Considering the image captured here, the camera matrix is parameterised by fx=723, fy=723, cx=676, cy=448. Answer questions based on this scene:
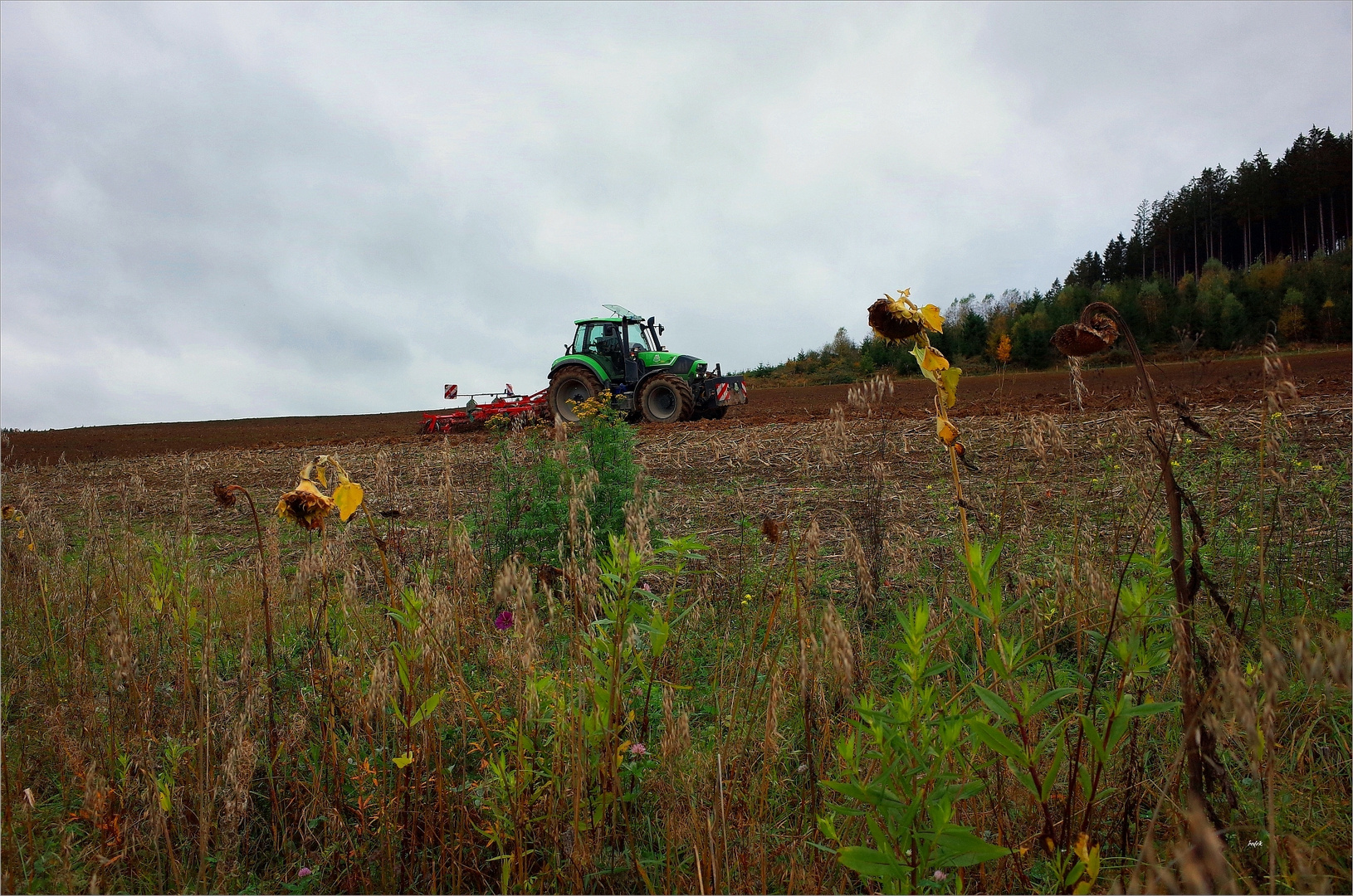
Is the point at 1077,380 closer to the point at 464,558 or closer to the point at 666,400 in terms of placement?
the point at 464,558

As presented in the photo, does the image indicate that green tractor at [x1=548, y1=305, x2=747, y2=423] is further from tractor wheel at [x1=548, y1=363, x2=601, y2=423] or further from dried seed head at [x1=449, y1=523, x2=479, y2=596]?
dried seed head at [x1=449, y1=523, x2=479, y2=596]

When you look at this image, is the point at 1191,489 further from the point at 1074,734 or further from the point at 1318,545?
the point at 1074,734

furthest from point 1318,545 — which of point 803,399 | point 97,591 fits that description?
point 803,399

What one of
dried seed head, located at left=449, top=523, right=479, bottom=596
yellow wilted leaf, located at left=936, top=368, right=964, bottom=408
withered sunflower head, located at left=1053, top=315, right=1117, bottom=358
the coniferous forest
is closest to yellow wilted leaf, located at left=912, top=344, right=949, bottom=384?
yellow wilted leaf, located at left=936, top=368, right=964, bottom=408

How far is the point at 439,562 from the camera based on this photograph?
15.1ft

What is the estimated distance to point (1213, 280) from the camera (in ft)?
138

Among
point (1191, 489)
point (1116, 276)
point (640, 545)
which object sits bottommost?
point (1191, 489)

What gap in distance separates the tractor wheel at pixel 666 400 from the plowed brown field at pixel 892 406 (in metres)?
0.90

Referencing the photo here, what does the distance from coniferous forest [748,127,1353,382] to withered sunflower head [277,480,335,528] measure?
92.0 ft

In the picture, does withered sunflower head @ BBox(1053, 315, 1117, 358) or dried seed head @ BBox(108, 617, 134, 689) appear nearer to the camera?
withered sunflower head @ BBox(1053, 315, 1117, 358)

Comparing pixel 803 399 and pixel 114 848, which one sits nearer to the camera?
pixel 114 848

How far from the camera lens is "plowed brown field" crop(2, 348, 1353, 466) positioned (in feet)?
30.4

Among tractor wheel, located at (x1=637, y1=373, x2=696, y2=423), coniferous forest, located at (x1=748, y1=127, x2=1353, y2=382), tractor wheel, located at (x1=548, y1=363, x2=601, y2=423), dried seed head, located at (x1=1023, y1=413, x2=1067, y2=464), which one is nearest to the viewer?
dried seed head, located at (x1=1023, y1=413, x2=1067, y2=464)

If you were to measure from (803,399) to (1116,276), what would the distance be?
56.7 metres
